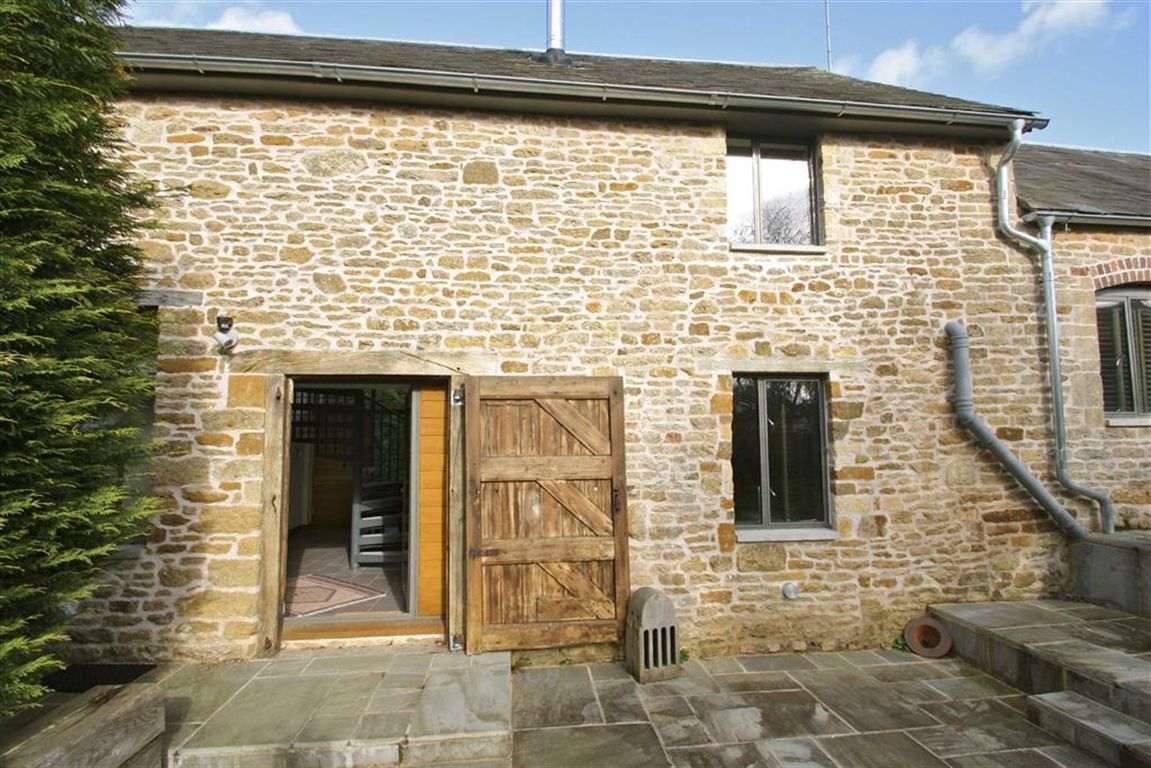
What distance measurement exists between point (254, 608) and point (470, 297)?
309 centimetres

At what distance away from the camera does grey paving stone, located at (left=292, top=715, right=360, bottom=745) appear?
333 cm

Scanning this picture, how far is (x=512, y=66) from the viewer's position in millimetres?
6078

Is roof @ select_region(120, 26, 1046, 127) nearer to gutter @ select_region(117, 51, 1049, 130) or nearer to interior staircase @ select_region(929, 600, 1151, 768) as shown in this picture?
gutter @ select_region(117, 51, 1049, 130)

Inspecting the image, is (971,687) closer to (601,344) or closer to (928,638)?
(928,638)

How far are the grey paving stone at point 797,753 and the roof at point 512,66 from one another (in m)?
5.10

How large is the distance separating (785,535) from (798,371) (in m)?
1.51

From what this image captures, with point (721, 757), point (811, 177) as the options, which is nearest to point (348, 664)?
point (721, 757)

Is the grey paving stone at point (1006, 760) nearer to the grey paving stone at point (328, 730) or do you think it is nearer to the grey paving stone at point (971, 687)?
the grey paving stone at point (971, 687)

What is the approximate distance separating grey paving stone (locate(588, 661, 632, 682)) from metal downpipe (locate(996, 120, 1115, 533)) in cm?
458

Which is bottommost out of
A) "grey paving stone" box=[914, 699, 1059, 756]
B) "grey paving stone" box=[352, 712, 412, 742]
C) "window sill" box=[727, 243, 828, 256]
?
"grey paving stone" box=[914, 699, 1059, 756]

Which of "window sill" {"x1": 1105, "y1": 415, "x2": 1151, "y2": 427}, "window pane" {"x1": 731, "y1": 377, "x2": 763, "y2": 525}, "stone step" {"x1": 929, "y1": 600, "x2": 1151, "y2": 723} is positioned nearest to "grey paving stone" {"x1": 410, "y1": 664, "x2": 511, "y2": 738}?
"window pane" {"x1": 731, "y1": 377, "x2": 763, "y2": 525}

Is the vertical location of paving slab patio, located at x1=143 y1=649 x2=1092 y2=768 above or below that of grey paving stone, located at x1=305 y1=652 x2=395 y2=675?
below

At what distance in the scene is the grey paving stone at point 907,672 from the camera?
14.7ft

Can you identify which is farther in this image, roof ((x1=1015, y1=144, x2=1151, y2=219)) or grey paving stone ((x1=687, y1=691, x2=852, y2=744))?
roof ((x1=1015, y1=144, x2=1151, y2=219))
